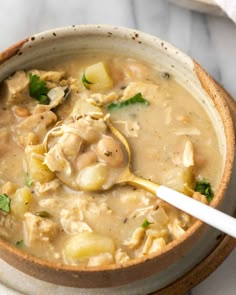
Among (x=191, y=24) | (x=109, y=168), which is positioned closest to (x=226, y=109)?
(x=109, y=168)

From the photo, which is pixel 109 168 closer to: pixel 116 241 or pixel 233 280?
pixel 116 241

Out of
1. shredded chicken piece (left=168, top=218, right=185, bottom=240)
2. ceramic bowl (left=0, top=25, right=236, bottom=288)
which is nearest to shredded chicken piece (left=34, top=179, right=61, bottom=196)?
ceramic bowl (left=0, top=25, right=236, bottom=288)

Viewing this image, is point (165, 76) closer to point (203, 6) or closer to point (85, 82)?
point (85, 82)

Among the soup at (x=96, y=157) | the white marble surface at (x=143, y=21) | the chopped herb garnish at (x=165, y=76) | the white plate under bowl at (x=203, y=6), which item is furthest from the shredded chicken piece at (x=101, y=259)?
the white plate under bowl at (x=203, y=6)

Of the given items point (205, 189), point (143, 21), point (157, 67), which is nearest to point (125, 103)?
point (157, 67)

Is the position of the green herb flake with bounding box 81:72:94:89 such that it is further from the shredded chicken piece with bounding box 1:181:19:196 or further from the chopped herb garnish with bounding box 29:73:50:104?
the shredded chicken piece with bounding box 1:181:19:196
